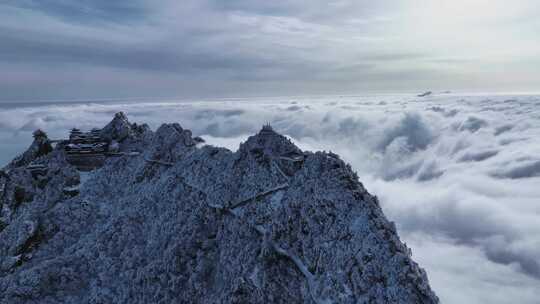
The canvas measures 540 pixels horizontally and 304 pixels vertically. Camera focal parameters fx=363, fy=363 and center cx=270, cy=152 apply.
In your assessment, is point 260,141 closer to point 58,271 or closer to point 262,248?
point 262,248

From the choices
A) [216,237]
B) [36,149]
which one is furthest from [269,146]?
[36,149]

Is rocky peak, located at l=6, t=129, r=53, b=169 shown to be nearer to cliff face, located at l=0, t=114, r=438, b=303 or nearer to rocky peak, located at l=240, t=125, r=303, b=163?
cliff face, located at l=0, t=114, r=438, b=303

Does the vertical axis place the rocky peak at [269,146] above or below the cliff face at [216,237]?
above

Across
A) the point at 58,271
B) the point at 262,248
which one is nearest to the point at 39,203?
the point at 58,271

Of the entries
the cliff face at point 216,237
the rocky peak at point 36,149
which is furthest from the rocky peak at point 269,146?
the rocky peak at point 36,149

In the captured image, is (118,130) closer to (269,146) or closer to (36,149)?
(36,149)

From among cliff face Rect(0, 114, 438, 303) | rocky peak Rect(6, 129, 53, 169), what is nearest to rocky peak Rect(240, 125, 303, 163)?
cliff face Rect(0, 114, 438, 303)

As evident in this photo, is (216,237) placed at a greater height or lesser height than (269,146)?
lesser

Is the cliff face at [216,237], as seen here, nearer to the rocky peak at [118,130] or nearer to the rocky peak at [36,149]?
the rocky peak at [118,130]
